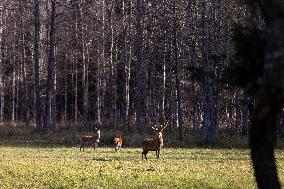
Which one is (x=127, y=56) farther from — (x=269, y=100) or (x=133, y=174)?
(x=269, y=100)

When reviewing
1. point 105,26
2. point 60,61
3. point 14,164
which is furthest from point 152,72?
point 14,164

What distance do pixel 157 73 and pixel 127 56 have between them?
30.5 ft

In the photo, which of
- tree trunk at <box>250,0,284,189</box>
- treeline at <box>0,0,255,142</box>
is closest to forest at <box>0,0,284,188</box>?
tree trunk at <box>250,0,284,189</box>

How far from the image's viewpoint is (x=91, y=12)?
171ft

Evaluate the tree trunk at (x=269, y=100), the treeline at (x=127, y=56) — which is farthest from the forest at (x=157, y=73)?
the treeline at (x=127, y=56)

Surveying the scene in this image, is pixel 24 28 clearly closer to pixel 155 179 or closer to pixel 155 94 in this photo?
pixel 155 94

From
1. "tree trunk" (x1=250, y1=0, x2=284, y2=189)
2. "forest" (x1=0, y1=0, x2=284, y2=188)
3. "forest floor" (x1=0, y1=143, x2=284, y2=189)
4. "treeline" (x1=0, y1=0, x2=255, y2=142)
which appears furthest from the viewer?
"treeline" (x1=0, y1=0, x2=255, y2=142)

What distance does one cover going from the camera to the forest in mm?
9898

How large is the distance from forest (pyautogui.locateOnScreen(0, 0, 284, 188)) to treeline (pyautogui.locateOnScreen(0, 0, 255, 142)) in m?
0.14

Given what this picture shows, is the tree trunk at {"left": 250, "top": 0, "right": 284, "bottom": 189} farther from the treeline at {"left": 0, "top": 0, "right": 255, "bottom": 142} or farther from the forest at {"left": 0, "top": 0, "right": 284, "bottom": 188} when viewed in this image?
the treeline at {"left": 0, "top": 0, "right": 255, "bottom": 142}

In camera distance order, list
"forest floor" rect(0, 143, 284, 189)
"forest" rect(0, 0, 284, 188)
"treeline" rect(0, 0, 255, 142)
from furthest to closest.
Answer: "treeline" rect(0, 0, 255, 142), "forest floor" rect(0, 143, 284, 189), "forest" rect(0, 0, 284, 188)

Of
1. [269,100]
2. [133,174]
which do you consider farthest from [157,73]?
[269,100]

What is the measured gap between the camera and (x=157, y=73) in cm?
5541

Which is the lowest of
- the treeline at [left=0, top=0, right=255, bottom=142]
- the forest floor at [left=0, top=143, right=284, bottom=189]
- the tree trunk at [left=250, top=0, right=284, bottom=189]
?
the forest floor at [left=0, top=143, right=284, bottom=189]
